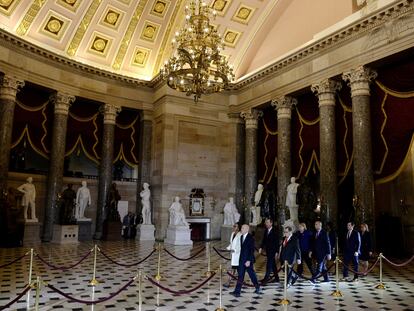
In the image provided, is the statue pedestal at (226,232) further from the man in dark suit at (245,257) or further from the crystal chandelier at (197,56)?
→ the man in dark suit at (245,257)

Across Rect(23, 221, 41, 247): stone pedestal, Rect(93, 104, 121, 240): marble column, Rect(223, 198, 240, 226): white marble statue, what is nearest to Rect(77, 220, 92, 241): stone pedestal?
Rect(93, 104, 121, 240): marble column

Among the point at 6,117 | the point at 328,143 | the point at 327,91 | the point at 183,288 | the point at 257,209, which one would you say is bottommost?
the point at 183,288

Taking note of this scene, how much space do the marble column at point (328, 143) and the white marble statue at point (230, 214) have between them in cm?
501

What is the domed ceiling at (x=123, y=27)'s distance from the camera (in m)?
16.3

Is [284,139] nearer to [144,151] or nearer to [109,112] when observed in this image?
[144,151]

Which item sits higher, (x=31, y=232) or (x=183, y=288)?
(x=31, y=232)

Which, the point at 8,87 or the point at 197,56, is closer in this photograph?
the point at 197,56

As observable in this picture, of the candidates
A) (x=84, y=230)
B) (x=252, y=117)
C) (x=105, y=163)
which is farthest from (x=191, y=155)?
(x=84, y=230)

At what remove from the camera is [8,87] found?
14.8 meters

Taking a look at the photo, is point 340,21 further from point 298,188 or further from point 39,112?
point 39,112

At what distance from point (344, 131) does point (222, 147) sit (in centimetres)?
680

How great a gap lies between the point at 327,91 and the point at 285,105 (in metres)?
2.51

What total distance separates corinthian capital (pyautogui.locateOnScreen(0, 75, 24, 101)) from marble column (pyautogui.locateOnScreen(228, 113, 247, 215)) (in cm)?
1003

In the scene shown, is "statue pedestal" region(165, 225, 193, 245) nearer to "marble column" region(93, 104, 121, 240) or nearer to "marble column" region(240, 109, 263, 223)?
"marble column" region(240, 109, 263, 223)
